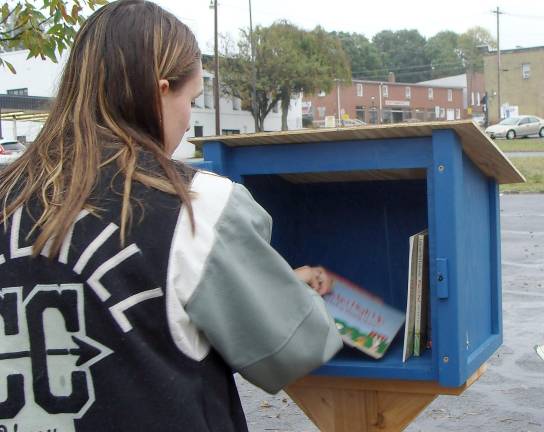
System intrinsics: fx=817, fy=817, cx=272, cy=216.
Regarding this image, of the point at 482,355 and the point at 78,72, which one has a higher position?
the point at 78,72

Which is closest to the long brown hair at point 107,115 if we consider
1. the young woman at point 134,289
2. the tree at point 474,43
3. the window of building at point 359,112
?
the young woman at point 134,289

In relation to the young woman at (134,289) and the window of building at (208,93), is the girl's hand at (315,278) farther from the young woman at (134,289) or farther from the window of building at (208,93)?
the window of building at (208,93)

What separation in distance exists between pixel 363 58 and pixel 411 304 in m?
91.0

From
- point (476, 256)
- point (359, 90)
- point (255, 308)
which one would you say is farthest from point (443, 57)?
point (255, 308)

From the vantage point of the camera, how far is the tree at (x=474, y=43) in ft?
318

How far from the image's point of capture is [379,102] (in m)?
69.3

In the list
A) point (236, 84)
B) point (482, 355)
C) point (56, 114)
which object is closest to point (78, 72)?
point (56, 114)

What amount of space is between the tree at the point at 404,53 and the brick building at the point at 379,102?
61.6 feet

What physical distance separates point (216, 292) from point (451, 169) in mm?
965

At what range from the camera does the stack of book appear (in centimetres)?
221

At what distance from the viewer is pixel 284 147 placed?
2.29 metres

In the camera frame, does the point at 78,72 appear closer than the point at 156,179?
No

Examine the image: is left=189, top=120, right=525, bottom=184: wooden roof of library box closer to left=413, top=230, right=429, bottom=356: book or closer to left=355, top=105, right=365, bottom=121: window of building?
left=413, top=230, right=429, bottom=356: book

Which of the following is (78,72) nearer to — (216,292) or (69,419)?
(216,292)
